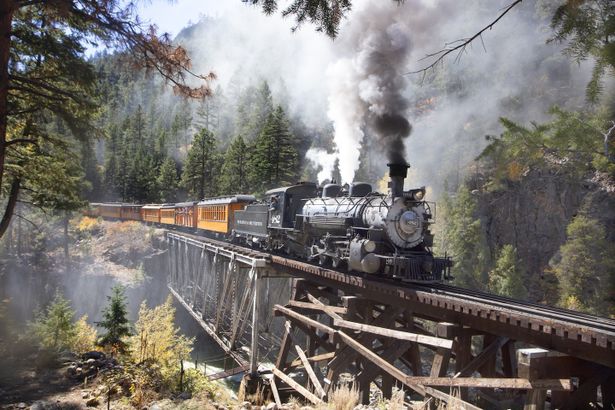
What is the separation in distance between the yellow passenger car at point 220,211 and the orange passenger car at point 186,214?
3.94 ft

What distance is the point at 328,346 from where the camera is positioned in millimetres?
10984

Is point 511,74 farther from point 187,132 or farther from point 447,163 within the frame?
point 187,132

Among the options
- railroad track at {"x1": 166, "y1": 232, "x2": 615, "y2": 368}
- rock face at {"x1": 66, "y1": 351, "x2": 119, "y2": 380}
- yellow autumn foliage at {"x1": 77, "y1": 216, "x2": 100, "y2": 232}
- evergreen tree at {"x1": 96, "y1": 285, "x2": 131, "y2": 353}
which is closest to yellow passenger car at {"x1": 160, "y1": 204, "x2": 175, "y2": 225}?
yellow autumn foliage at {"x1": 77, "y1": 216, "x2": 100, "y2": 232}

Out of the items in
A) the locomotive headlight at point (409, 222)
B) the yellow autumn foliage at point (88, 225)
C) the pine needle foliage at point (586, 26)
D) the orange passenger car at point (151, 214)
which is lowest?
the yellow autumn foliage at point (88, 225)

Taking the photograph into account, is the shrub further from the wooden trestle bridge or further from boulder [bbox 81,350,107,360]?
the wooden trestle bridge

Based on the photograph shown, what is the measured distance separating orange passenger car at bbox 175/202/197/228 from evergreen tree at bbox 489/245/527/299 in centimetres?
2226

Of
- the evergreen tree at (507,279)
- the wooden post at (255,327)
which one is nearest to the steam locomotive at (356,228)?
the wooden post at (255,327)

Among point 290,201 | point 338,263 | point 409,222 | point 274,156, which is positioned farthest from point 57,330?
point 274,156

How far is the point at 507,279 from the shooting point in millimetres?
29016

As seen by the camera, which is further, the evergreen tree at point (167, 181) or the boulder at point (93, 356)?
the evergreen tree at point (167, 181)

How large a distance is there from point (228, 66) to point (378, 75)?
112310mm

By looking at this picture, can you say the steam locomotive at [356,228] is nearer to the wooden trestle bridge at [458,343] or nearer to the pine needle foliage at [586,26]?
the wooden trestle bridge at [458,343]

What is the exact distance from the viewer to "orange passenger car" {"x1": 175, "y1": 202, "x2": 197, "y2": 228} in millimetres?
28892

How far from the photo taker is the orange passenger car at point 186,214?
28.9 m
